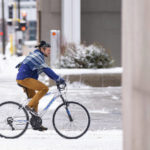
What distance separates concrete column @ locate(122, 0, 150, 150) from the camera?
4.41m

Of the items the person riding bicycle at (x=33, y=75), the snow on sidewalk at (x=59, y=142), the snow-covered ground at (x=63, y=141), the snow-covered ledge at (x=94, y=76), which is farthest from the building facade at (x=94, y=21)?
the person riding bicycle at (x=33, y=75)

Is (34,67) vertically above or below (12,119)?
above

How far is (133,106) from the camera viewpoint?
481 centimetres

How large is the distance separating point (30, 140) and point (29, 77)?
103cm

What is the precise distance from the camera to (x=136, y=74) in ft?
15.2

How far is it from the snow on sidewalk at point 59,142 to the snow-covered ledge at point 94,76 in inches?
299

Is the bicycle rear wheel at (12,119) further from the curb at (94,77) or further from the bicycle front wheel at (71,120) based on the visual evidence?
the curb at (94,77)

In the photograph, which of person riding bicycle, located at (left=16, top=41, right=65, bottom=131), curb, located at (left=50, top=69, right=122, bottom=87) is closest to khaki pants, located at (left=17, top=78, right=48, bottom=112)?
person riding bicycle, located at (left=16, top=41, right=65, bottom=131)

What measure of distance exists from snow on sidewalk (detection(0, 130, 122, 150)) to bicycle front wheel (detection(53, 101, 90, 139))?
13 cm

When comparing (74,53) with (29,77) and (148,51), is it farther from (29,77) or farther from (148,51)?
(148,51)

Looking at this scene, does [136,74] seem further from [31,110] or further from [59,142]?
[31,110]

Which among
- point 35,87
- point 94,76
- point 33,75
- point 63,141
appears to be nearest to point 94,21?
point 94,76

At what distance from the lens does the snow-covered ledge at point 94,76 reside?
16.8 m

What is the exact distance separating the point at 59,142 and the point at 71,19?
49.4 ft
